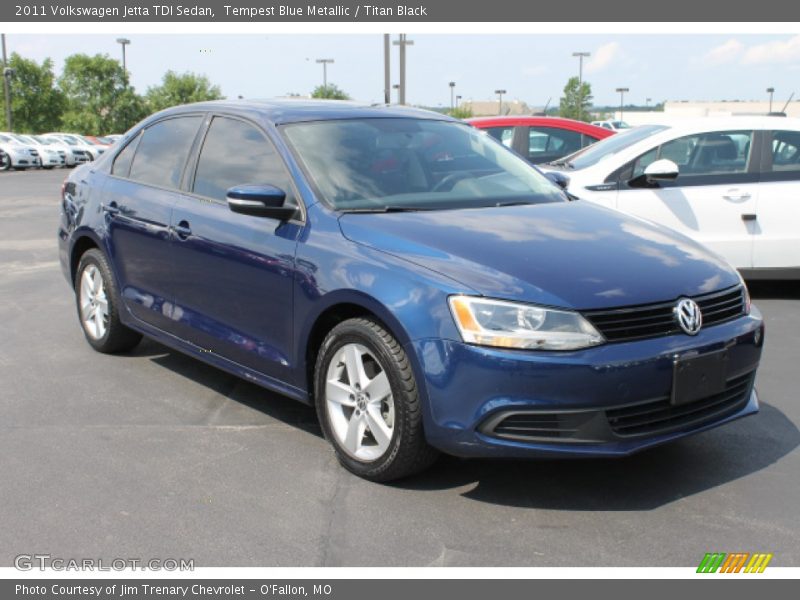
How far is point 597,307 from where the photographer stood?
369cm

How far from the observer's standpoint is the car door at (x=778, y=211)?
25.9ft

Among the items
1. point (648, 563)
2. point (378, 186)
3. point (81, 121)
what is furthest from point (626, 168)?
point (81, 121)

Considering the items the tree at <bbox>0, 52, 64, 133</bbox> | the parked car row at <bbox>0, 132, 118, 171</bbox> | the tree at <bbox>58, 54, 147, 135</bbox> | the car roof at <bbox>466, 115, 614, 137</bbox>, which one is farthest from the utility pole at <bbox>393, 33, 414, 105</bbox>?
the tree at <bbox>58, 54, 147, 135</bbox>

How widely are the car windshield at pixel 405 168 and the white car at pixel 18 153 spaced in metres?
37.7

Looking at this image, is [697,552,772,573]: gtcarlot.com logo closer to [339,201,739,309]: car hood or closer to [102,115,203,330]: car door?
[339,201,739,309]: car hood

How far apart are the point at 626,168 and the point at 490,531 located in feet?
17.3

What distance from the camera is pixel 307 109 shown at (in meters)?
5.20

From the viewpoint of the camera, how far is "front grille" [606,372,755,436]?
373 centimetres

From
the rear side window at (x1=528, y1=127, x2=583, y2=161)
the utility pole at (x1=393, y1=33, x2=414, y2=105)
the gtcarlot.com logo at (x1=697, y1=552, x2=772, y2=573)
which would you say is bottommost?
the gtcarlot.com logo at (x1=697, y1=552, x2=772, y2=573)

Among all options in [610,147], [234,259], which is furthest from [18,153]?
[234,259]

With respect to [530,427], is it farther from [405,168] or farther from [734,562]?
[405,168]

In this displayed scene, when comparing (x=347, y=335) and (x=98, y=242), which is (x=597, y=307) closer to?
(x=347, y=335)

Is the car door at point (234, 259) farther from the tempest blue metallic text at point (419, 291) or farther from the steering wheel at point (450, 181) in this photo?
the steering wheel at point (450, 181)

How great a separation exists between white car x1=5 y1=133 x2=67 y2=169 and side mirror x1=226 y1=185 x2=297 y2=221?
39329 millimetres
